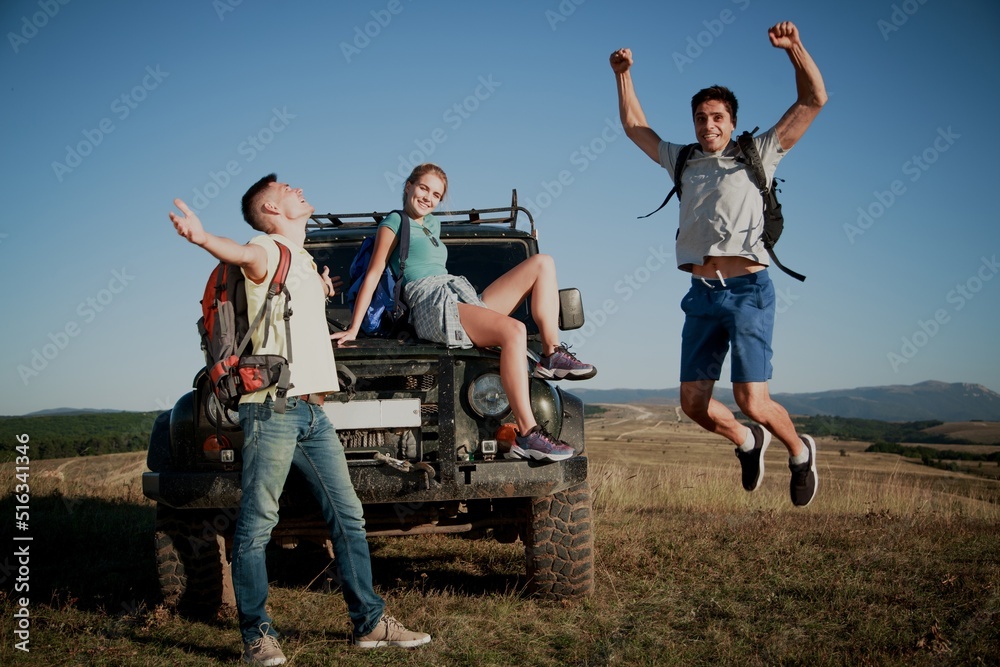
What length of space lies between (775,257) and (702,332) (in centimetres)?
48

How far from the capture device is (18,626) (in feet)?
12.6

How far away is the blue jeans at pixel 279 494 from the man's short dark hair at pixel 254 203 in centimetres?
86

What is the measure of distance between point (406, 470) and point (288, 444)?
2.32ft

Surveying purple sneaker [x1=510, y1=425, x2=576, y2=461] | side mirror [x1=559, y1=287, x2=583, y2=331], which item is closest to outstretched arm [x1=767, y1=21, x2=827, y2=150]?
side mirror [x1=559, y1=287, x2=583, y2=331]

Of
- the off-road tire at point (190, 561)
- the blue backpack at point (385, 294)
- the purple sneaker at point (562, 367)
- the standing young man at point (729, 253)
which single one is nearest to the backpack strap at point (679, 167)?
the standing young man at point (729, 253)

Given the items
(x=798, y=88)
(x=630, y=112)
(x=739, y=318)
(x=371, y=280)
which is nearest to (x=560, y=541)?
(x=739, y=318)

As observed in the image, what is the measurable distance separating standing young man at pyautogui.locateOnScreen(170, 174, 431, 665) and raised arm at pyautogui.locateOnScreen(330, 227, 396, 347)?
48cm

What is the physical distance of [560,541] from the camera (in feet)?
13.7

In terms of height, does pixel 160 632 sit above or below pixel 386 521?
below

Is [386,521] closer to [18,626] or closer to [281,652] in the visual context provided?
[281,652]

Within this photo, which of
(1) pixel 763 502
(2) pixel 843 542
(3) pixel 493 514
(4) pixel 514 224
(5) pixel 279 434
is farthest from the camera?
(1) pixel 763 502

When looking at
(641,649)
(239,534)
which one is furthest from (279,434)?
(641,649)

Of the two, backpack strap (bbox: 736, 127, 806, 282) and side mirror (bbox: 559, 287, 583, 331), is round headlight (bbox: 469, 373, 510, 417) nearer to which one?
side mirror (bbox: 559, 287, 583, 331)

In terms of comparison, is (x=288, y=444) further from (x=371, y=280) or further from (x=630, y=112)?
(x=630, y=112)
